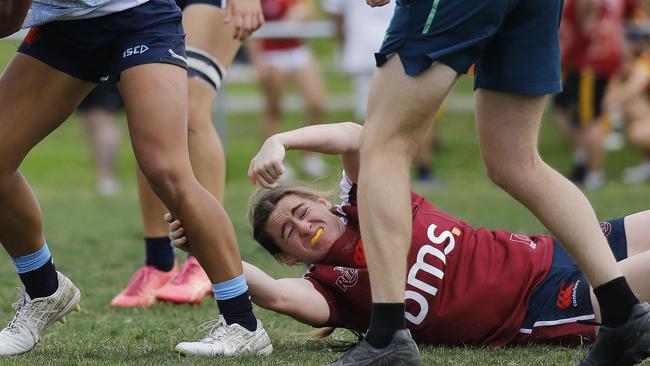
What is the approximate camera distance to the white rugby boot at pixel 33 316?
3504 millimetres

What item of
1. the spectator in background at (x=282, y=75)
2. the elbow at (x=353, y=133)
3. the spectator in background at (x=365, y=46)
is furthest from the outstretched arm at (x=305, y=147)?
the spectator in background at (x=282, y=75)

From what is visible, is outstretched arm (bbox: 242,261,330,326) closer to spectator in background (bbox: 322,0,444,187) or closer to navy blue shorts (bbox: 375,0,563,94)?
navy blue shorts (bbox: 375,0,563,94)

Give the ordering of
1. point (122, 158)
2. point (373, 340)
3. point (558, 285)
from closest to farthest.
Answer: point (373, 340) → point (558, 285) → point (122, 158)

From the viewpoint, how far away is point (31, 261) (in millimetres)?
3615

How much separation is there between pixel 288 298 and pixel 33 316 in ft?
2.76

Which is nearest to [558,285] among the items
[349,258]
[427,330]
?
[427,330]

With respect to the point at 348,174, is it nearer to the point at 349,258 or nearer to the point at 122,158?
the point at 349,258

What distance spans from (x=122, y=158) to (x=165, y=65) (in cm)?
1081

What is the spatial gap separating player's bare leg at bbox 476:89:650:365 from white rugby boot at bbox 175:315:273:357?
3.05 feet

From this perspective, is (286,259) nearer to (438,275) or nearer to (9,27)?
(438,275)

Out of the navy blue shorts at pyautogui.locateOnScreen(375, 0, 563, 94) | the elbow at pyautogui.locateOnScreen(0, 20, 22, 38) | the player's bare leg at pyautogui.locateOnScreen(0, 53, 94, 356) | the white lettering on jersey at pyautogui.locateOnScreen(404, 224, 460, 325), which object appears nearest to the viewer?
the navy blue shorts at pyautogui.locateOnScreen(375, 0, 563, 94)

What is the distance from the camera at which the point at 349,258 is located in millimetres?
3613

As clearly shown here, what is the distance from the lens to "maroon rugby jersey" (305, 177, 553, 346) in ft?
11.6

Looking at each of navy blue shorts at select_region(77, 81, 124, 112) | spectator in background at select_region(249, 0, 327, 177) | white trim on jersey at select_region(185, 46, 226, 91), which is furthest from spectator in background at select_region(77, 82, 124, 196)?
white trim on jersey at select_region(185, 46, 226, 91)
